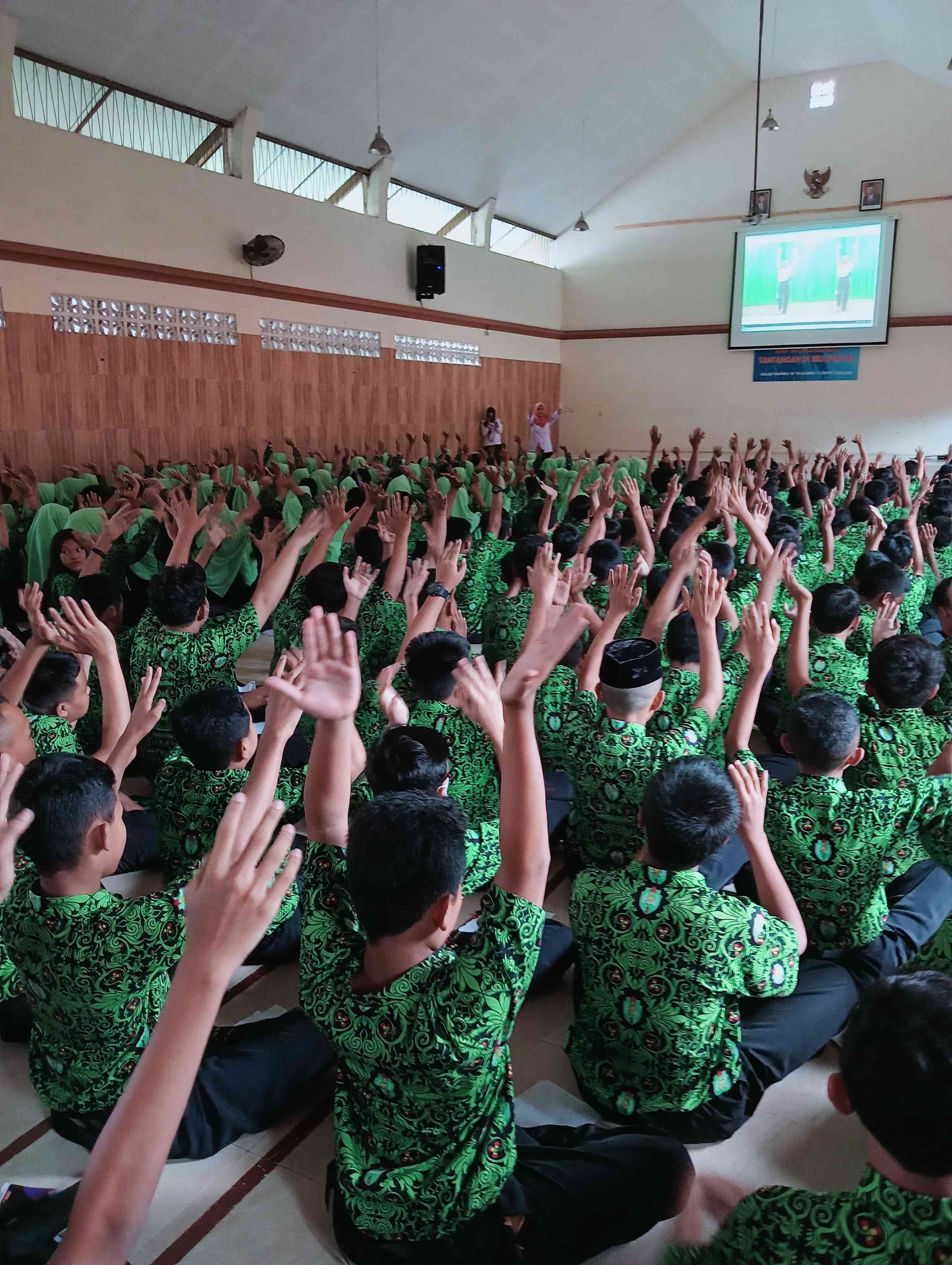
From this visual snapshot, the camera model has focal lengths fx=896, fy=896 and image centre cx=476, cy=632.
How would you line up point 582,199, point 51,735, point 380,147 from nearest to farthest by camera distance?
point 51,735 < point 380,147 < point 582,199

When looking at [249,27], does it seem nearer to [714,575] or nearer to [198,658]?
[198,658]

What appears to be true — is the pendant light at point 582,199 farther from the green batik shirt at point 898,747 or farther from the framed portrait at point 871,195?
the green batik shirt at point 898,747

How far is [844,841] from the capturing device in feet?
7.11

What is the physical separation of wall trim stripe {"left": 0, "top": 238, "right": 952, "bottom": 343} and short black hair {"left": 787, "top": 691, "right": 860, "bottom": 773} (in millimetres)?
8210

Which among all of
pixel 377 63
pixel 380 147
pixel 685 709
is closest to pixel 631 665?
pixel 685 709

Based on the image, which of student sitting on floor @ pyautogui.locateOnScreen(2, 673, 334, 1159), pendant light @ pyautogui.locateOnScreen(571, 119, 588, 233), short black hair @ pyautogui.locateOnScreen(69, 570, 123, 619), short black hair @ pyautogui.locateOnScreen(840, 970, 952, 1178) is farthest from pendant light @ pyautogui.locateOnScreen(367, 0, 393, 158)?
short black hair @ pyautogui.locateOnScreen(840, 970, 952, 1178)

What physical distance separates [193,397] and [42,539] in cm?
504

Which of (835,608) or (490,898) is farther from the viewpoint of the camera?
(835,608)

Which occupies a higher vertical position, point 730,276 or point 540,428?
point 730,276

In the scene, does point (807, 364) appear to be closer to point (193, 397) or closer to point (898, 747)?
point (193, 397)

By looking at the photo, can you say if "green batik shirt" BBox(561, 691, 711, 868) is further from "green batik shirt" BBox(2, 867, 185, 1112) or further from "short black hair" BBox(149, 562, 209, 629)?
"short black hair" BBox(149, 562, 209, 629)

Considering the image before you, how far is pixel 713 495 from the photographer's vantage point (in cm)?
453

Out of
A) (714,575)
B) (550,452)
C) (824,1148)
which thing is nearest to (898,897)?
(824,1148)

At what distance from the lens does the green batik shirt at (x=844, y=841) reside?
2.15 meters
